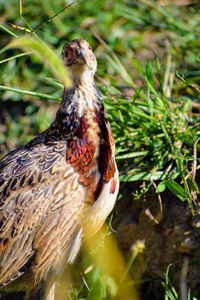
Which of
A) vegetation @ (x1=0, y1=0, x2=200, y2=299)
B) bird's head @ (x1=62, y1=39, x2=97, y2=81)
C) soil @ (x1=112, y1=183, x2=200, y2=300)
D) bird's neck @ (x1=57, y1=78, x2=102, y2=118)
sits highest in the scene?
bird's head @ (x1=62, y1=39, x2=97, y2=81)

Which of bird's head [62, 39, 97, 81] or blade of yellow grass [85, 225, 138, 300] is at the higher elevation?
bird's head [62, 39, 97, 81]

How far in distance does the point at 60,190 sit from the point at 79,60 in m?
0.76

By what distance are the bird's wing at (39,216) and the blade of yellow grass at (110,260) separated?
1.44ft

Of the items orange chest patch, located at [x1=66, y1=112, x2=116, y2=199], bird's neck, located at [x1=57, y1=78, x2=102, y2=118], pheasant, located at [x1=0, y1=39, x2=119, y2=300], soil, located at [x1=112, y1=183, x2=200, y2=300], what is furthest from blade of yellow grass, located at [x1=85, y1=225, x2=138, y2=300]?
bird's neck, located at [x1=57, y1=78, x2=102, y2=118]

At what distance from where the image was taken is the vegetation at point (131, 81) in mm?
3430

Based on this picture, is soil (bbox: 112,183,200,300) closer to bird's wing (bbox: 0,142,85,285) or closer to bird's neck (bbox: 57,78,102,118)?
bird's wing (bbox: 0,142,85,285)

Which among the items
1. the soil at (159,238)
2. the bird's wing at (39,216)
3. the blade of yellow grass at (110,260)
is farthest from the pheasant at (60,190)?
the soil at (159,238)

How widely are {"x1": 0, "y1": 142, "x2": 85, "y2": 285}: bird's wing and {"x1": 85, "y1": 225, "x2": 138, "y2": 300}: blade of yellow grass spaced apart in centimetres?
44

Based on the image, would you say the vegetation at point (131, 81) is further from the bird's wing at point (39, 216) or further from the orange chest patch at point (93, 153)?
the bird's wing at point (39, 216)

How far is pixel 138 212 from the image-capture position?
11.3 feet

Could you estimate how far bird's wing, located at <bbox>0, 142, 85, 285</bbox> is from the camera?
8.82 ft

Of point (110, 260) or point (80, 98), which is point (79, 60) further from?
point (110, 260)

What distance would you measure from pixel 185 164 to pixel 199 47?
1.58 m

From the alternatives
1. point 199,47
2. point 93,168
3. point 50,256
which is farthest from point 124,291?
point 199,47
